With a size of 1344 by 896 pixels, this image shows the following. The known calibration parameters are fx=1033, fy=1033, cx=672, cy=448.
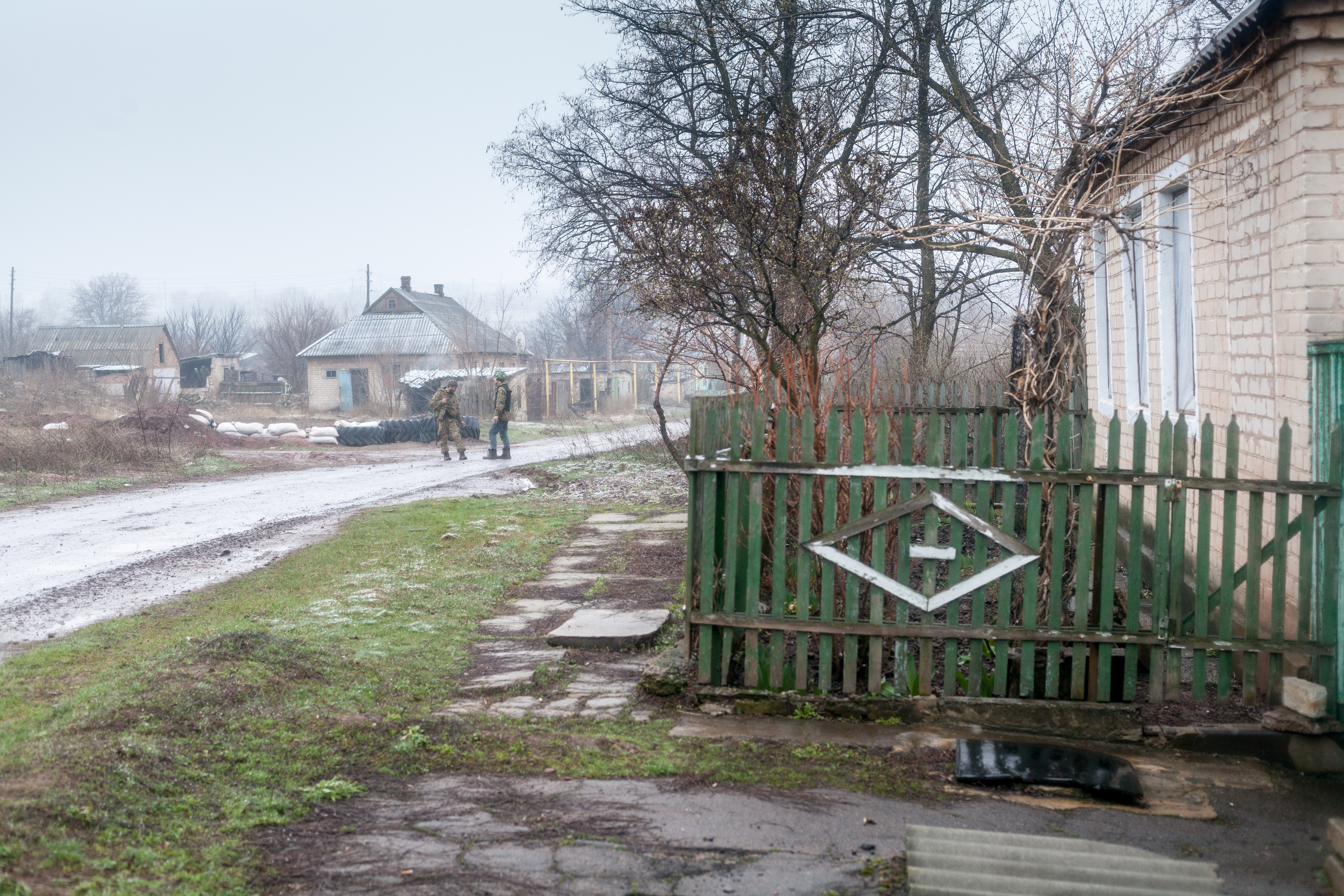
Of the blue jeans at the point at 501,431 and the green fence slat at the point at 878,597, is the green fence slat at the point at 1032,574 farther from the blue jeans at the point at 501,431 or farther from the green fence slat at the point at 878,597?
the blue jeans at the point at 501,431

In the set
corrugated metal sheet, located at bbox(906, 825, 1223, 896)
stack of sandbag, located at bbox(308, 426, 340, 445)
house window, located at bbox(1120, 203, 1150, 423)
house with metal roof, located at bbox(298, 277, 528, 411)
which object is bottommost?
corrugated metal sheet, located at bbox(906, 825, 1223, 896)

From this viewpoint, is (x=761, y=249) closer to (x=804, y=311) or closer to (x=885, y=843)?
(x=804, y=311)

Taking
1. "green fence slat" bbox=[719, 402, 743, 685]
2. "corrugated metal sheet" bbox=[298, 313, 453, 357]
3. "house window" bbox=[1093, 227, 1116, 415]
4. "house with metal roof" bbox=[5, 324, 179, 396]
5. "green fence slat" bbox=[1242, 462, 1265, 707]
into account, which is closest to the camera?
"green fence slat" bbox=[1242, 462, 1265, 707]

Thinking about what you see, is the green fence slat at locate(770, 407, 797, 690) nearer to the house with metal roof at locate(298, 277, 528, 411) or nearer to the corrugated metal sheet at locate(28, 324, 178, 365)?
the house with metal roof at locate(298, 277, 528, 411)

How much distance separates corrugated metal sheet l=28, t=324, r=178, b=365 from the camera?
63062mm

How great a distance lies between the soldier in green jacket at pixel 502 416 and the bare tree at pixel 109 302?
330ft

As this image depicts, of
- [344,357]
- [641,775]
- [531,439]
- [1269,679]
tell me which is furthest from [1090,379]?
[344,357]

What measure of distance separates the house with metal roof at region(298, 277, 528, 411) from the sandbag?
45.8 ft

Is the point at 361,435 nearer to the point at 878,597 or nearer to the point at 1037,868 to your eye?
the point at 878,597

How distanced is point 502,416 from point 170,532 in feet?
36.6

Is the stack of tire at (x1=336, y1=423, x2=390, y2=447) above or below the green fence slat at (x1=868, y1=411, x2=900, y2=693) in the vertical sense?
above

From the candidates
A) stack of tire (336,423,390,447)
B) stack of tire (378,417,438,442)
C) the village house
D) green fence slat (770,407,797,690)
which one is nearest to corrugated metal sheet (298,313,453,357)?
stack of tire (378,417,438,442)

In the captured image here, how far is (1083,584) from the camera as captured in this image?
4.75 meters

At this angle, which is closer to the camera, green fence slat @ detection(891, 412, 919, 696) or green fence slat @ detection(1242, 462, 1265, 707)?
green fence slat @ detection(1242, 462, 1265, 707)
